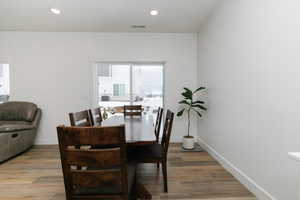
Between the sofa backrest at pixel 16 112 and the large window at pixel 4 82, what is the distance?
17.7 inches

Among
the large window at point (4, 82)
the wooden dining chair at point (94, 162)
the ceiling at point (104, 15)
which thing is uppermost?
the ceiling at point (104, 15)

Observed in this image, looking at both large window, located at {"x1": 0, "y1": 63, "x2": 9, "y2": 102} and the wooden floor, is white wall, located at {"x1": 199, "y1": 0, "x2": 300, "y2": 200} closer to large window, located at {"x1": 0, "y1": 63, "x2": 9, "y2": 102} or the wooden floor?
the wooden floor

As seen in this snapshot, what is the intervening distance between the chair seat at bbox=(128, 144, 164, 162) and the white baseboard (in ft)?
3.81

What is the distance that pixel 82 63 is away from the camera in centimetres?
380

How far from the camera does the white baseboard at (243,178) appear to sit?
183 centimetres

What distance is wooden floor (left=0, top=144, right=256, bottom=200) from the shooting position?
1.96 meters

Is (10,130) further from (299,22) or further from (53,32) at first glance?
(299,22)

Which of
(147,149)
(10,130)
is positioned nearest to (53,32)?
(10,130)

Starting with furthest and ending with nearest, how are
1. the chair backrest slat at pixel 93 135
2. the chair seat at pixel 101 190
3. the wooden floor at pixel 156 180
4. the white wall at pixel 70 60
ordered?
the white wall at pixel 70 60 < the wooden floor at pixel 156 180 < the chair seat at pixel 101 190 < the chair backrest slat at pixel 93 135

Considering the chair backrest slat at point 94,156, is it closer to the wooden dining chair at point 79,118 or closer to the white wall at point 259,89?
the wooden dining chair at point 79,118

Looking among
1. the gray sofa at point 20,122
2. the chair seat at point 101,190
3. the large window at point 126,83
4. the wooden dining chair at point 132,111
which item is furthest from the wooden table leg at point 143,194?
the gray sofa at point 20,122

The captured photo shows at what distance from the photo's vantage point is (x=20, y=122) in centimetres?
Result: 346

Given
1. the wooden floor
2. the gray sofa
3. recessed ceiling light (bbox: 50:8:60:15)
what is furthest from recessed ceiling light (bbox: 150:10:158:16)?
the gray sofa

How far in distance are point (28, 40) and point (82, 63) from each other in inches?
50.3
